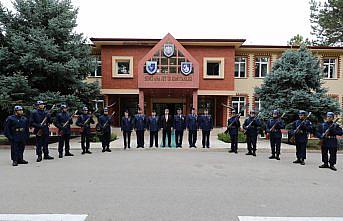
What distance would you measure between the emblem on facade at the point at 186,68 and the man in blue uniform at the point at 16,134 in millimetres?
12945

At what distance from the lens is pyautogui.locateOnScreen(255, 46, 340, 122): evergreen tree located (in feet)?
54.1

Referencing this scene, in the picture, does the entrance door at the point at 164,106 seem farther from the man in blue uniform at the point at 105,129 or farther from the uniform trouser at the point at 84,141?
the uniform trouser at the point at 84,141

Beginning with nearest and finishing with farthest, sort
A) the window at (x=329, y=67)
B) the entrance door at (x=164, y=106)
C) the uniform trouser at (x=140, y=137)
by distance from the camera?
the uniform trouser at (x=140, y=137), the window at (x=329, y=67), the entrance door at (x=164, y=106)

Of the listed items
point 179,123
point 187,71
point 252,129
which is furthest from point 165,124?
point 187,71

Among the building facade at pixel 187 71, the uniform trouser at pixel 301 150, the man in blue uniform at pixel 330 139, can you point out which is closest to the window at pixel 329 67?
the building facade at pixel 187 71

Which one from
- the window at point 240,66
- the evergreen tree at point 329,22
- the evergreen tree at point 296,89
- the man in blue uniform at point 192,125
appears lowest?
the man in blue uniform at point 192,125

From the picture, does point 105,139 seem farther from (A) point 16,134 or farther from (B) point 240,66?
(B) point 240,66

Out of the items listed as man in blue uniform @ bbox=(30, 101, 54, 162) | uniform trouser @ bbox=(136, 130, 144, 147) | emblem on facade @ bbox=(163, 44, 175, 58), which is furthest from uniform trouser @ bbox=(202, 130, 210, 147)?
emblem on facade @ bbox=(163, 44, 175, 58)

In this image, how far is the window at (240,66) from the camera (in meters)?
25.1

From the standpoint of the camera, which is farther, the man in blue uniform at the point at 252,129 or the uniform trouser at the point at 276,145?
the man in blue uniform at the point at 252,129

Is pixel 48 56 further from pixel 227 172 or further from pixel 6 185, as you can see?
pixel 227 172

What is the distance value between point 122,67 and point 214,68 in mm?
7508

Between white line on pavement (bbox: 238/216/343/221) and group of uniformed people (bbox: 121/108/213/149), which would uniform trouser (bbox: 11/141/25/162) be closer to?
group of uniformed people (bbox: 121/108/213/149)

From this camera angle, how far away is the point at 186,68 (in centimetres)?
2105
